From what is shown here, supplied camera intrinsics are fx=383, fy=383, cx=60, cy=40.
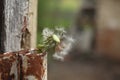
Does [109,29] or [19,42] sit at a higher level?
[19,42]

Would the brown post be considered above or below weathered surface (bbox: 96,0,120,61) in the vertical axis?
above

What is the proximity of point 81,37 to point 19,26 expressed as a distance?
6.95m

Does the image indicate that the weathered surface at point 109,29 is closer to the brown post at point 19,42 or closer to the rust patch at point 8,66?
the brown post at point 19,42

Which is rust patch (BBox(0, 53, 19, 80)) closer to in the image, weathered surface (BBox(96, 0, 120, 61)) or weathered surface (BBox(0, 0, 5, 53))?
weathered surface (BBox(0, 0, 5, 53))

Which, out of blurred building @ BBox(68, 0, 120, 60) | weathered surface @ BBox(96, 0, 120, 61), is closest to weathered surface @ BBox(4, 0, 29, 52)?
blurred building @ BBox(68, 0, 120, 60)

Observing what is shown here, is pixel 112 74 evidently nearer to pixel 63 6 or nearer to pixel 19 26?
pixel 63 6

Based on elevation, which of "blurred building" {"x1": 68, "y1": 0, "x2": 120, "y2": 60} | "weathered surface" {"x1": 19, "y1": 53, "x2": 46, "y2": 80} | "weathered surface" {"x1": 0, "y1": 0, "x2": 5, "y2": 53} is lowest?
"blurred building" {"x1": 68, "y1": 0, "x2": 120, "y2": 60}

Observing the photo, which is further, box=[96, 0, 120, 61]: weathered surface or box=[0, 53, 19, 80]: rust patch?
box=[96, 0, 120, 61]: weathered surface

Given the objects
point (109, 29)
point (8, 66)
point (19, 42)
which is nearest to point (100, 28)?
point (109, 29)

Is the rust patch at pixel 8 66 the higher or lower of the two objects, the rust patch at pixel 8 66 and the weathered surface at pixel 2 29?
the lower

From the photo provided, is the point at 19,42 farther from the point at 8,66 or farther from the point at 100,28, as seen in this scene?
the point at 100,28

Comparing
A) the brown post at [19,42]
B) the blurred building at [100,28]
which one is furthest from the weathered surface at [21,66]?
the blurred building at [100,28]

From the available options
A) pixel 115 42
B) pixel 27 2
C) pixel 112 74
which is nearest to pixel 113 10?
pixel 115 42

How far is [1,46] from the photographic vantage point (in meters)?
0.92
